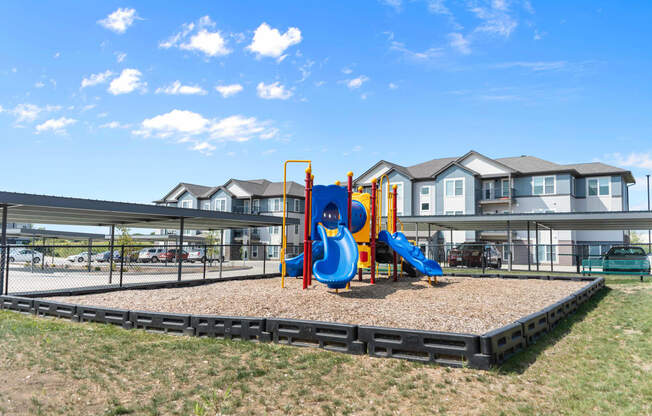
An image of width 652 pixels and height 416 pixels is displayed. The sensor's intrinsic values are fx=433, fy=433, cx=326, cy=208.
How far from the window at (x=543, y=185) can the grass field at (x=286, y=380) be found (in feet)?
117

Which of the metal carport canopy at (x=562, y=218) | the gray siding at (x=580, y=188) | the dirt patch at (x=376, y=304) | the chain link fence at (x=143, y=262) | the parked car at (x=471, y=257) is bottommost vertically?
the chain link fence at (x=143, y=262)

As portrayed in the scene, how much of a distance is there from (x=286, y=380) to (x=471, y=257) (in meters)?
26.9

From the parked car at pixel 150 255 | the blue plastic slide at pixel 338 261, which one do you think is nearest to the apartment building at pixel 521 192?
the parked car at pixel 150 255

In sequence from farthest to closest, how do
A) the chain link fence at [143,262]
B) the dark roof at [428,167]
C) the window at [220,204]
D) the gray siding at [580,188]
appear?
the window at [220,204]
the dark roof at [428,167]
the gray siding at [580,188]
the chain link fence at [143,262]

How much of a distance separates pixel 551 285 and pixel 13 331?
15.3 m

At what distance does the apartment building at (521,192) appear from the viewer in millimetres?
38938

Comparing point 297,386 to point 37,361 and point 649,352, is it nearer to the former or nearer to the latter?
point 37,361

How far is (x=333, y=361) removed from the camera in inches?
232

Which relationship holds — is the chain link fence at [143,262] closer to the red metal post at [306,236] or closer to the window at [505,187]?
the red metal post at [306,236]

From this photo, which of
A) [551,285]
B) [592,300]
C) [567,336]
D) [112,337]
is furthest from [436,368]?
[551,285]

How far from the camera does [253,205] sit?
2146 inches

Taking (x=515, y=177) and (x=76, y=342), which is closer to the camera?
(x=76, y=342)

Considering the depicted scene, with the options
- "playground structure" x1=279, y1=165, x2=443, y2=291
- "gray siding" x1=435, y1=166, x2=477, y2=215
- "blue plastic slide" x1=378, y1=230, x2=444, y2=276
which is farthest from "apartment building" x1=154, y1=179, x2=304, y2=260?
"blue plastic slide" x1=378, y1=230, x2=444, y2=276

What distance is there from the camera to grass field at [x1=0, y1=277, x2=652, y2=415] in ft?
14.7
